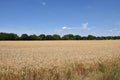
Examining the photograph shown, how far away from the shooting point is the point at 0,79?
6.26 m

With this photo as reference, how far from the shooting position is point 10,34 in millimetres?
95000

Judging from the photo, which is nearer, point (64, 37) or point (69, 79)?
point (69, 79)

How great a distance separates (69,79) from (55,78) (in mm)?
462

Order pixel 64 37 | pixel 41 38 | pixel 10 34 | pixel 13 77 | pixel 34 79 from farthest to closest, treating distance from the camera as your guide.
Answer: pixel 64 37, pixel 41 38, pixel 10 34, pixel 13 77, pixel 34 79

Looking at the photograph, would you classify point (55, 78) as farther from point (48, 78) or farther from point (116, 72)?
point (116, 72)

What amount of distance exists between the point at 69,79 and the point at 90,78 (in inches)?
29.1

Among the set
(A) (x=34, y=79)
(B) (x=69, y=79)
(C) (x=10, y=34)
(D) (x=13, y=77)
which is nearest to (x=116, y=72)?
(B) (x=69, y=79)

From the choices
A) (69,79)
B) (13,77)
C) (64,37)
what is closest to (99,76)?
(69,79)

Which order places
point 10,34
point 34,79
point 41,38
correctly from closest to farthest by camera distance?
point 34,79 → point 10,34 → point 41,38

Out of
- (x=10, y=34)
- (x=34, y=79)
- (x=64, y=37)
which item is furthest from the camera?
(x=64, y=37)

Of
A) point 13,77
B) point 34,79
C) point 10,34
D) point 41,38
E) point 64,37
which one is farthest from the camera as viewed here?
point 64,37

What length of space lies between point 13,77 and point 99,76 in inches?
118

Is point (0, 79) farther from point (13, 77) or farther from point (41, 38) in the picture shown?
point (41, 38)

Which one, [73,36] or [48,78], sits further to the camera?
[73,36]
